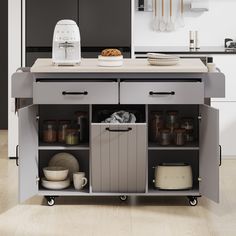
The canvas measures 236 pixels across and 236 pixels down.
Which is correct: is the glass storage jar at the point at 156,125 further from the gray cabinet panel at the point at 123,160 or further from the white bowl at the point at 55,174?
the white bowl at the point at 55,174

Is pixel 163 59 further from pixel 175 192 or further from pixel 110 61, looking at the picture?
pixel 175 192

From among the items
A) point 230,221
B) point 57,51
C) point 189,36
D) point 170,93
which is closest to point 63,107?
point 57,51

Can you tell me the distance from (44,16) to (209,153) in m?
2.34

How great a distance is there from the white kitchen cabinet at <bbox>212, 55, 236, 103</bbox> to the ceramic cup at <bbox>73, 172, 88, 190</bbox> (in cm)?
214

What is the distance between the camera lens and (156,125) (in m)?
5.20

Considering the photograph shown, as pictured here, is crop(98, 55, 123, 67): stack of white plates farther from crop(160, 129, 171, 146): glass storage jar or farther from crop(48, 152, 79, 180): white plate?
crop(48, 152, 79, 180): white plate

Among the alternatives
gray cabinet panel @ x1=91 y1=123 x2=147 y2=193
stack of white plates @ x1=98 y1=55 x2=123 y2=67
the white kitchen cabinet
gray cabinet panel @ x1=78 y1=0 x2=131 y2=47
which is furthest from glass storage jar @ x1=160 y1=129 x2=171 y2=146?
the white kitchen cabinet

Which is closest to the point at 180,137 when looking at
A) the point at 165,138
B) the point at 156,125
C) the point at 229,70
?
the point at 165,138

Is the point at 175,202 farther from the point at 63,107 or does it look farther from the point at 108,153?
the point at 63,107

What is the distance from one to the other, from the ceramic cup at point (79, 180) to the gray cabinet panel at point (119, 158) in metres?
0.10

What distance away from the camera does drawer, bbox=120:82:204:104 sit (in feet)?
16.0

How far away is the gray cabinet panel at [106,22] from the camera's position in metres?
6.70

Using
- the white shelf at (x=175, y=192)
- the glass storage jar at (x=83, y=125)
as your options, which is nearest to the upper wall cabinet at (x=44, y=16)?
the glass storage jar at (x=83, y=125)

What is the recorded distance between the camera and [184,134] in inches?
201
